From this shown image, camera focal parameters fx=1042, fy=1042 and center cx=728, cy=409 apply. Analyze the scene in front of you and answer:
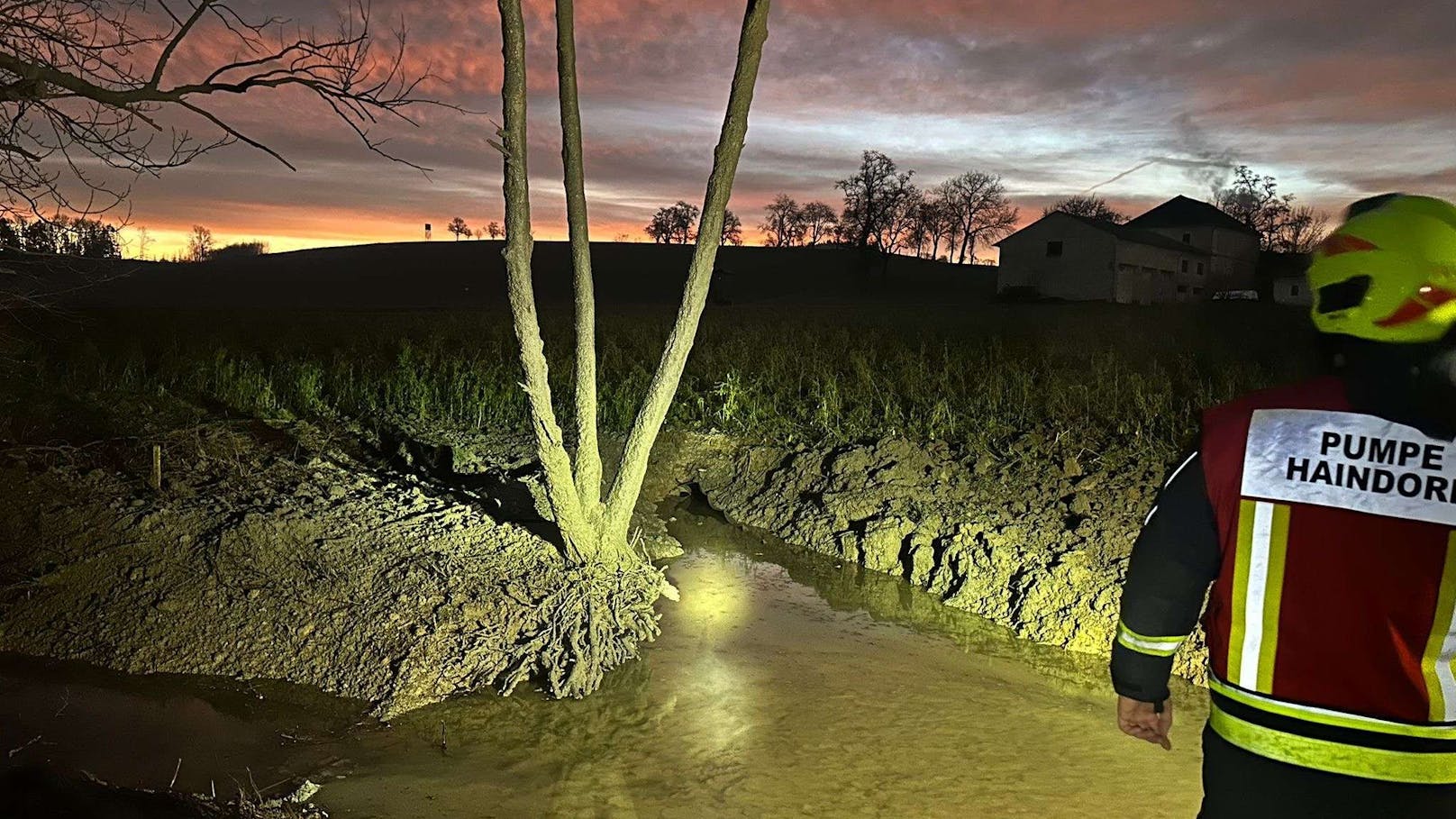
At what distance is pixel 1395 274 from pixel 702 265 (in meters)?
4.81

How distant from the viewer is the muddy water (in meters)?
4.52

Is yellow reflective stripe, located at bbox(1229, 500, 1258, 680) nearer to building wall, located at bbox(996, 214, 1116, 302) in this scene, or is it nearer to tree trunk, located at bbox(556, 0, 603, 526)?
tree trunk, located at bbox(556, 0, 603, 526)

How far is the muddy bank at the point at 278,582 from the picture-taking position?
5742mm

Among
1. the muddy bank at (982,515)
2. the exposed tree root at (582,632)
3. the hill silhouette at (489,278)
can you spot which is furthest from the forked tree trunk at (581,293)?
the hill silhouette at (489,278)

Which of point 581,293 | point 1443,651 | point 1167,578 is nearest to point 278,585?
point 581,293

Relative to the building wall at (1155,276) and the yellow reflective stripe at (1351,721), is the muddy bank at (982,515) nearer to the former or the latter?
the yellow reflective stripe at (1351,721)

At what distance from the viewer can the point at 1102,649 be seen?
21.0 ft

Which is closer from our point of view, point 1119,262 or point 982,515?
point 982,515

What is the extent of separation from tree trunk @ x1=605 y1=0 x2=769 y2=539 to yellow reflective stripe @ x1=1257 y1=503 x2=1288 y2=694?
4.48 metres

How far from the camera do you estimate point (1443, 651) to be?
1.93 metres

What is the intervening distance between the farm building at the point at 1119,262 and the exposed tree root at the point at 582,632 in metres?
48.6

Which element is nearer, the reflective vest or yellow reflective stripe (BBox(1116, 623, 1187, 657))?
the reflective vest

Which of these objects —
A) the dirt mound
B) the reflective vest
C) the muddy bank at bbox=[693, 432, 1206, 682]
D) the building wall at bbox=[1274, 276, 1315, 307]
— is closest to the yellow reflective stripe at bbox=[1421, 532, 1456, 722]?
the reflective vest

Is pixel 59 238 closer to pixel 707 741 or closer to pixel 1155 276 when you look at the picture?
pixel 707 741
